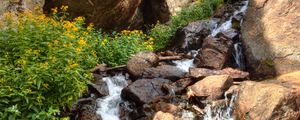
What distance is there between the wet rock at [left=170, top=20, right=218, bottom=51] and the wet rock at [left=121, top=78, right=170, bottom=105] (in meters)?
3.75

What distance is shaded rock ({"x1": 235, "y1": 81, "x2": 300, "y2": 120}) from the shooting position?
19.5 ft

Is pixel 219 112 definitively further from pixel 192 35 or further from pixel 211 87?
pixel 192 35

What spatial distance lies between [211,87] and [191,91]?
1.32 ft

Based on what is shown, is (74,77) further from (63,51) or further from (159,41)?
(159,41)

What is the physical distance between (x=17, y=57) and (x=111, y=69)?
113 inches

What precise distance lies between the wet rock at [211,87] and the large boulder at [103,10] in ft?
17.5

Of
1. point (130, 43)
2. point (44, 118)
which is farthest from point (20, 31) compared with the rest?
point (130, 43)

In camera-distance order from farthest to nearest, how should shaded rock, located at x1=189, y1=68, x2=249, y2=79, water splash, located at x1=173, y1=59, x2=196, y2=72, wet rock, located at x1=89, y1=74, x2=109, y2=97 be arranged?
water splash, located at x1=173, y1=59, x2=196, y2=72
shaded rock, located at x1=189, y1=68, x2=249, y2=79
wet rock, located at x1=89, y1=74, x2=109, y2=97

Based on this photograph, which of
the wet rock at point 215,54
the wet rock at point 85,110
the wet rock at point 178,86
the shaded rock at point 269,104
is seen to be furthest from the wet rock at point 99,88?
the shaded rock at point 269,104

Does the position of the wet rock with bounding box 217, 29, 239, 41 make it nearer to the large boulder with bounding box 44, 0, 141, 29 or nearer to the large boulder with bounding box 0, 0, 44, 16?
the large boulder with bounding box 44, 0, 141, 29

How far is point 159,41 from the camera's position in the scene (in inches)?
504

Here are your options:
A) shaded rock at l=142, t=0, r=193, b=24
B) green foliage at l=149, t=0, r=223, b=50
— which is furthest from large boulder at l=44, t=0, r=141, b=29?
shaded rock at l=142, t=0, r=193, b=24

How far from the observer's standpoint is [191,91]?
7223 millimetres

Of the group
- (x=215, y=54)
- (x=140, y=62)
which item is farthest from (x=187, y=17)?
(x=140, y=62)
